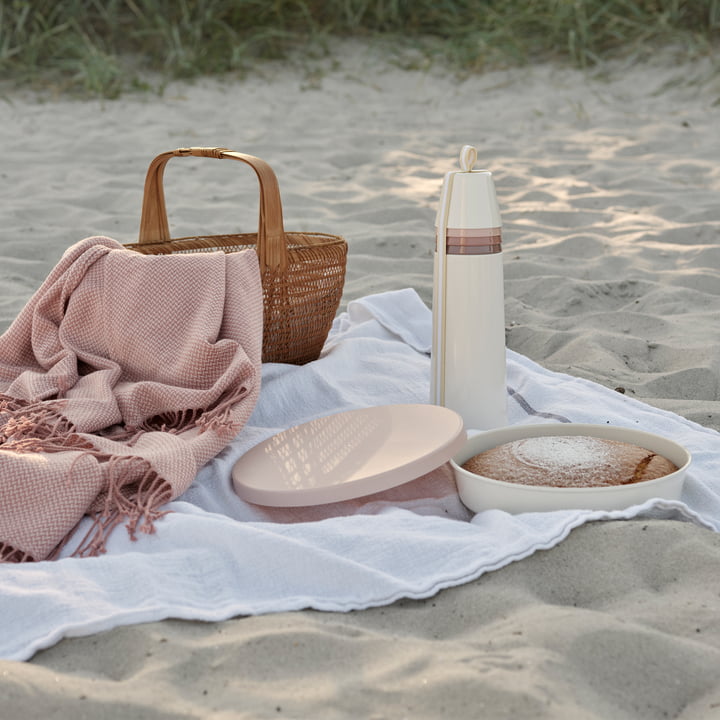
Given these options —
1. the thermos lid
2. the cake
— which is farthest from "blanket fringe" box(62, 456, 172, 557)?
the thermos lid

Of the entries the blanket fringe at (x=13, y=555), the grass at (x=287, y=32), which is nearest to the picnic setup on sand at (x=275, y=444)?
the blanket fringe at (x=13, y=555)

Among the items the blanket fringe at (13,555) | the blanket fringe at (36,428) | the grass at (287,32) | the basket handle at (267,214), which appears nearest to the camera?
the blanket fringe at (13,555)

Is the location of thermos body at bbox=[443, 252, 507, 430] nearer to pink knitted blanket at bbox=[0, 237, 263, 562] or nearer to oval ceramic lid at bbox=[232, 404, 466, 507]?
oval ceramic lid at bbox=[232, 404, 466, 507]

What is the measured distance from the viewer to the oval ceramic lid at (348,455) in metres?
1.29

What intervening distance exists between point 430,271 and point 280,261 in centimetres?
91

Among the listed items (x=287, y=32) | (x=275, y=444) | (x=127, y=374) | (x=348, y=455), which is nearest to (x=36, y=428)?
(x=127, y=374)

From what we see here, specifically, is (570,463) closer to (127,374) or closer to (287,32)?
(127,374)

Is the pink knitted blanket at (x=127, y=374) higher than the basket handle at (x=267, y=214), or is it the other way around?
the basket handle at (x=267, y=214)

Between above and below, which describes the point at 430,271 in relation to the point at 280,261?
below

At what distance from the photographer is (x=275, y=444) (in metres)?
1.48

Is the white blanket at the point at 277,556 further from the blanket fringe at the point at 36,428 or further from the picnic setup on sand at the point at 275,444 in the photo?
the blanket fringe at the point at 36,428

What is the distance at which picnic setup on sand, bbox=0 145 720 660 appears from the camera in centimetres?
115

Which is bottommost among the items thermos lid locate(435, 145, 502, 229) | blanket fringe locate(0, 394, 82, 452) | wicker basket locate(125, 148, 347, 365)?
blanket fringe locate(0, 394, 82, 452)

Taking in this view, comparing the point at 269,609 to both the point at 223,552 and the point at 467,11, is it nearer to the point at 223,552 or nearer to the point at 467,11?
the point at 223,552
